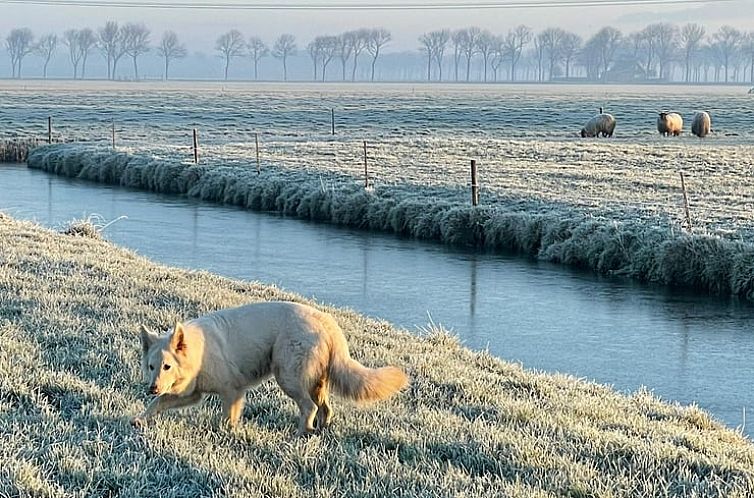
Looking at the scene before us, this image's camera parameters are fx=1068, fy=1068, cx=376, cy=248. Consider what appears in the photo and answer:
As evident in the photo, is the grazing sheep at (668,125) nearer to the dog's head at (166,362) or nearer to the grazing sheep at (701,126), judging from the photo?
Answer: the grazing sheep at (701,126)

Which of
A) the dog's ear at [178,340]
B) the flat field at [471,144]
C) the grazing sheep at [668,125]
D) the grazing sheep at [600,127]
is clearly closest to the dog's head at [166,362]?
the dog's ear at [178,340]

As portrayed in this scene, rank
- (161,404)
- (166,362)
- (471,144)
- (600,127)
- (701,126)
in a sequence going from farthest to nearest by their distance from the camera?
(600,127) → (701,126) → (471,144) → (161,404) → (166,362)

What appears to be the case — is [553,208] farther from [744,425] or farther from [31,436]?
[31,436]

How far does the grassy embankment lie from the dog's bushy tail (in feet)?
35.3

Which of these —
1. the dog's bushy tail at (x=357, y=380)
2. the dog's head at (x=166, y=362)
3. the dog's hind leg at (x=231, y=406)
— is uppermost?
the dog's head at (x=166, y=362)

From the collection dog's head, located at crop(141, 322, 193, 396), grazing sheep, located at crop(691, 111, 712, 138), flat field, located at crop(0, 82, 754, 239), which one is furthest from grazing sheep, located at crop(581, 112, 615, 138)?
dog's head, located at crop(141, 322, 193, 396)

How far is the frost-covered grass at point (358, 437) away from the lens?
595 centimetres

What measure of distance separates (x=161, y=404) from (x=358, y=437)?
128 centimetres

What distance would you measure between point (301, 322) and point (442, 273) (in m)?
11.6

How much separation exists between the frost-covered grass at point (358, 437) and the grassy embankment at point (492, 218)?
7969 millimetres

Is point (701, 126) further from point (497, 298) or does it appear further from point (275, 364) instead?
point (275, 364)

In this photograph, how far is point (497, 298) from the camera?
16125 millimetres

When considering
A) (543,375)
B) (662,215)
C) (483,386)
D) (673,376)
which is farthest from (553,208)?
(483,386)

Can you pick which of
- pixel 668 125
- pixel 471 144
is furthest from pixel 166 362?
pixel 668 125
